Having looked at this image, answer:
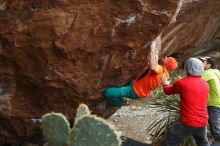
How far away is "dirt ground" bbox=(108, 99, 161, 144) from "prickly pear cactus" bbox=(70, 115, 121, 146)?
5424 mm

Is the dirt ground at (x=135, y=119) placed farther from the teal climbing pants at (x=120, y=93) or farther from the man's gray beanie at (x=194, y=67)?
the man's gray beanie at (x=194, y=67)

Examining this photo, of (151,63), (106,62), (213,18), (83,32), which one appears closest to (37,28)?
(83,32)

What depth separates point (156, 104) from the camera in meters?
9.57

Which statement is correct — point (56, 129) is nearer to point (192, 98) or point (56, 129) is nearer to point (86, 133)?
point (86, 133)

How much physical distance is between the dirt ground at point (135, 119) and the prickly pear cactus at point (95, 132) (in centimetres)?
542

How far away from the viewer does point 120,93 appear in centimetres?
747

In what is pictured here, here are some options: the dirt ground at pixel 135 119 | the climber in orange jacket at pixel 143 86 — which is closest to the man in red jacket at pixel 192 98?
the climber in orange jacket at pixel 143 86

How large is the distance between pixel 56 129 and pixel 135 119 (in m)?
6.35

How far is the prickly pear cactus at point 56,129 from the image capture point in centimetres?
574

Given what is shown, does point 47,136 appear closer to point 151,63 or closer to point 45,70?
point 45,70

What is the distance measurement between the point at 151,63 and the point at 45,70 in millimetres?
1480

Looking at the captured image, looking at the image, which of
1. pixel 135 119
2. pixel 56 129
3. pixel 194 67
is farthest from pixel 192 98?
pixel 135 119

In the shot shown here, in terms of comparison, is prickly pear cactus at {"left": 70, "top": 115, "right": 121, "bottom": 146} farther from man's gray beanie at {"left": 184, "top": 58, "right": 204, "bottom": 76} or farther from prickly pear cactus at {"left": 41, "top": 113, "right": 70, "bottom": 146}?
man's gray beanie at {"left": 184, "top": 58, "right": 204, "bottom": 76}

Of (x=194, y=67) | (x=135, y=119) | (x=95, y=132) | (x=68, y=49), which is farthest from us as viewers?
(x=135, y=119)
